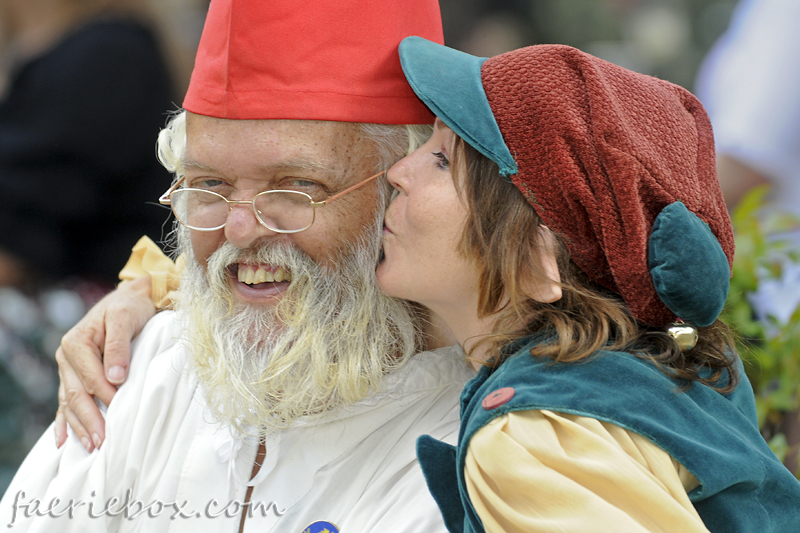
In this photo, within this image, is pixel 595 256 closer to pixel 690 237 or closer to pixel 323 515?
pixel 690 237

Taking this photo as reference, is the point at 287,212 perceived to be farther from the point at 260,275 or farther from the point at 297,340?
the point at 297,340

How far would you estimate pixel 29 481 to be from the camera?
2.10 meters

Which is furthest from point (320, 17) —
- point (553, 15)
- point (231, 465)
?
point (553, 15)

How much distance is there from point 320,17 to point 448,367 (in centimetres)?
94

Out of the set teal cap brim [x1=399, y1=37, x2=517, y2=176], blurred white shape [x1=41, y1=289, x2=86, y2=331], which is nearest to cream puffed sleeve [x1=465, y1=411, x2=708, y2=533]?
teal cap brim [x1=399, y1=37, x2=517, y2=176]

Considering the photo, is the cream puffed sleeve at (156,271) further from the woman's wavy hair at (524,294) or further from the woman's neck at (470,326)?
the woman's wavy hair at (524,294)

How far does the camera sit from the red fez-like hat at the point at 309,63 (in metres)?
1.90

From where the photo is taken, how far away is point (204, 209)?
2025 millimetres

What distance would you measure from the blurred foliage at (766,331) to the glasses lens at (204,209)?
158 centimetres

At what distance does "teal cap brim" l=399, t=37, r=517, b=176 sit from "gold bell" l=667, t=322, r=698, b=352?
455 mm

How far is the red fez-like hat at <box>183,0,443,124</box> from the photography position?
6.23 ft

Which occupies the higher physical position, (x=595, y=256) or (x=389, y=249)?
(x=595, y=256)

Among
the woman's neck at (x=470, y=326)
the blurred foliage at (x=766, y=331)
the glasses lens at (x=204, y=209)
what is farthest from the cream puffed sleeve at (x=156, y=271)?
the blurred foliage at (x=766, y=331)

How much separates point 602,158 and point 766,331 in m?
1.46
